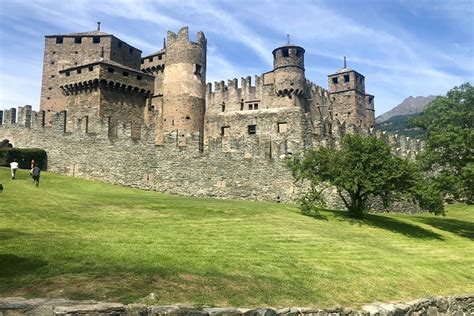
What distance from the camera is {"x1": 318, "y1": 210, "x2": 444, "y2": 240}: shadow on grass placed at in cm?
2428

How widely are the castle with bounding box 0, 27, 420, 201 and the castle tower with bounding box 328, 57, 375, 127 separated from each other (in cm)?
16

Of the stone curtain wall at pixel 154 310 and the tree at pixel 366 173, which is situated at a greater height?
the tree at pixel 366 173

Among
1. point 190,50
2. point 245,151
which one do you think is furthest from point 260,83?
point 245,151

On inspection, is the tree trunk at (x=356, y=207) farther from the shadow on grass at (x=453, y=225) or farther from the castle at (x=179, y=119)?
the shadow on grass at (x=453, y=225)

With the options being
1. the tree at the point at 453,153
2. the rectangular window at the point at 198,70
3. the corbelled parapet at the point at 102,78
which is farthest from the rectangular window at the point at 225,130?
the tree at the point at 453,153

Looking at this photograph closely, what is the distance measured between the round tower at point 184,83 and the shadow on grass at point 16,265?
1518 inches

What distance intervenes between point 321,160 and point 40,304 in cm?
2003

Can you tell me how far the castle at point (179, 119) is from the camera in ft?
107

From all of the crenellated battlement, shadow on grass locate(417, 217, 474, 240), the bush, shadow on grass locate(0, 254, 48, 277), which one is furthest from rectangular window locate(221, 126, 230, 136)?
shadow on grass locate(0, 254, 48, 277)

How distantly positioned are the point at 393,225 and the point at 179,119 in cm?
2967

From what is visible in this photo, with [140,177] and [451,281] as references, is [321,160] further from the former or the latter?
[140,177]

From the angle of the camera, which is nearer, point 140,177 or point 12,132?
point 140,177

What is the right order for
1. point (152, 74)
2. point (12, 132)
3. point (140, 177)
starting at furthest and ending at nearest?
point (152, 74) < point (12, 132) < point (140, 177)

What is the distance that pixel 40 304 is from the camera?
26.3 feet
